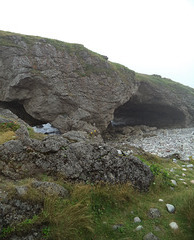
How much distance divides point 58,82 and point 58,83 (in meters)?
0.13

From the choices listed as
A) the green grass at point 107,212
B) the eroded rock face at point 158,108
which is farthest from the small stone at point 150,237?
the eroded rock face at point 158,108

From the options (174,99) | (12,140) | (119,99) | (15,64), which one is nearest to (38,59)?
(15,64)

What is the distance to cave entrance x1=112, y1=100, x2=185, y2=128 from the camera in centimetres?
3337

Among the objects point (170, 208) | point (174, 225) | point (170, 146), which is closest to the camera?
point (174, 225)

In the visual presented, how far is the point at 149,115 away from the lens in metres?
37.8

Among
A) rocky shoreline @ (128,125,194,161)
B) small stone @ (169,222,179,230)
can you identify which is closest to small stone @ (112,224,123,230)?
small stone @ (169,222,179,230)

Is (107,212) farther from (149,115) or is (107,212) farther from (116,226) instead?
(149,115)

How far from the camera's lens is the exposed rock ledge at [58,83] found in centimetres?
1780

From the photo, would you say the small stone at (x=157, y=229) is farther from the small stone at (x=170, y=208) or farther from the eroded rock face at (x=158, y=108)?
the eroded rock face at (x=158, y=108)

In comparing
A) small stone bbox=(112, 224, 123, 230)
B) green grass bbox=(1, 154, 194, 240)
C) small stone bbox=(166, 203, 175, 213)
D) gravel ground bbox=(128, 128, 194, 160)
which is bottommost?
gravel ground bbox=(128, 128, 194, 160)

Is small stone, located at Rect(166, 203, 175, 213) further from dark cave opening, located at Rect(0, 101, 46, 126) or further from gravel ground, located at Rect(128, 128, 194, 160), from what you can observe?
dark cave opening, located at Rect(0, 101, 46, 126)

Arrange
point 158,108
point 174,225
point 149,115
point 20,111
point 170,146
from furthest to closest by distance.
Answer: point 149,115
point 158,108
point 20,111
point 170,146
point 174,225

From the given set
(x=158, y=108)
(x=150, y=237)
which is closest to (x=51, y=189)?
(x=150, y=237)

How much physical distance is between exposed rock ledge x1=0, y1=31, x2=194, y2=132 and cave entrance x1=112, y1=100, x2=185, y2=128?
9.41 m
